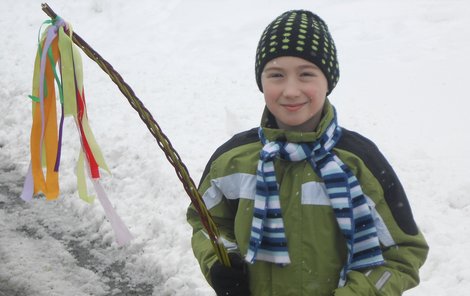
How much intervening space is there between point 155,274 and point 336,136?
105 inches

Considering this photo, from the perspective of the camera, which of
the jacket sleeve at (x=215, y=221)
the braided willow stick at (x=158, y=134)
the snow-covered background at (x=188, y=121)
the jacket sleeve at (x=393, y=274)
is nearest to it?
the braided willow stick at (x=158, y=134)

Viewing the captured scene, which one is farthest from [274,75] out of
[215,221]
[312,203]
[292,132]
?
[215,221]

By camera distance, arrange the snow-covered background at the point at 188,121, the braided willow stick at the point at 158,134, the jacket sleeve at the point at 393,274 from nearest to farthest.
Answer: the braided willow stick at the point at 158,134 < the jacket sleeve at the point at 393,274 < the snow-covered background at the point at 188,121

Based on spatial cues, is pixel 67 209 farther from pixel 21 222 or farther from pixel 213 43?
pixel 213 43

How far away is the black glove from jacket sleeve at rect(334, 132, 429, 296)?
327 millimetres

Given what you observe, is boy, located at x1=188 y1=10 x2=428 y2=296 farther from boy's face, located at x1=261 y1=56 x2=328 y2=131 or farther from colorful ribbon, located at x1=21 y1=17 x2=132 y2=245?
colorful ribbon, located at x1=21 y1=17 x2=132 y2=245

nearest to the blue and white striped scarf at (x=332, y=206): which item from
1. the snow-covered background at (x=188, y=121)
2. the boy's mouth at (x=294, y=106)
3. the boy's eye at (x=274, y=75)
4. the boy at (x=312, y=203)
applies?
the boy at (x=312, y=203)

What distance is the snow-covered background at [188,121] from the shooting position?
4449 mm

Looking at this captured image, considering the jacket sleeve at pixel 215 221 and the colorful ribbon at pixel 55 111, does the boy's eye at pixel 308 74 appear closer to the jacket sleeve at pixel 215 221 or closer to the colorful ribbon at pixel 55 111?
the jacket sleeve at pixel 215 221

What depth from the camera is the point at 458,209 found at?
465 centimetres

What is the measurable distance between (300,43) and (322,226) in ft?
2.05

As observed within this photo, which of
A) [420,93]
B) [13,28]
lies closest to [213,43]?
[420,93]

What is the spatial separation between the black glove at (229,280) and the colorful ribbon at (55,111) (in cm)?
58

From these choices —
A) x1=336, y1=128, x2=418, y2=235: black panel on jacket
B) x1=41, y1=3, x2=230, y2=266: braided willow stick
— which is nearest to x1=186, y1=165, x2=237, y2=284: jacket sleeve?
x1=41, y1=3, x2=230, y2=266: braided willow stick
